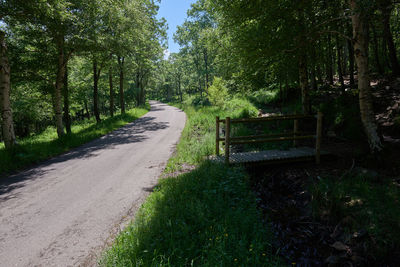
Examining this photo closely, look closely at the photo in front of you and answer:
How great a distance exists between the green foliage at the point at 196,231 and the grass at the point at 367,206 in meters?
1.64

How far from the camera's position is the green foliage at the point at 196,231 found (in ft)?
10.4

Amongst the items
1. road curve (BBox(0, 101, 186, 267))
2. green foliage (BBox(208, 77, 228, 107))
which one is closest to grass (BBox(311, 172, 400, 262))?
road curve (BBox(0, 101, 186, 267))

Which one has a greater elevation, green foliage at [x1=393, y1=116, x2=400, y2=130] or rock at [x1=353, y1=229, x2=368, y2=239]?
green foliage at [x1=393, y1=116, x2=400, y2=130]

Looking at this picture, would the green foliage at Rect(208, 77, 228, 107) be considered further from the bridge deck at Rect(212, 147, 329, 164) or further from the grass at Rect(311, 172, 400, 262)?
the grass at Rect(311, 172, 400, 262)

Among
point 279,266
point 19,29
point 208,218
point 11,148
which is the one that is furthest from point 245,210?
point 19,29

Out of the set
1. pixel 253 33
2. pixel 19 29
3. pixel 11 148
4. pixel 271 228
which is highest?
pixel 19 29

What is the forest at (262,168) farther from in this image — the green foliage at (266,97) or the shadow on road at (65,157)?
the green foliage at (266,97)

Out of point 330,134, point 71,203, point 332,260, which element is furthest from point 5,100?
point 330,134

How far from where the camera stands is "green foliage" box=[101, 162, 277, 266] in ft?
10.4

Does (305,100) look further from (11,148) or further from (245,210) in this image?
(11,148)

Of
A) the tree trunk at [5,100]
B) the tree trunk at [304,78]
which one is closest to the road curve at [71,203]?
the tree trunk at [5,100]

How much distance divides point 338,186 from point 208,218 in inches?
135

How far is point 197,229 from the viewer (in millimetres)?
3820

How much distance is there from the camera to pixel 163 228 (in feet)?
12.4
